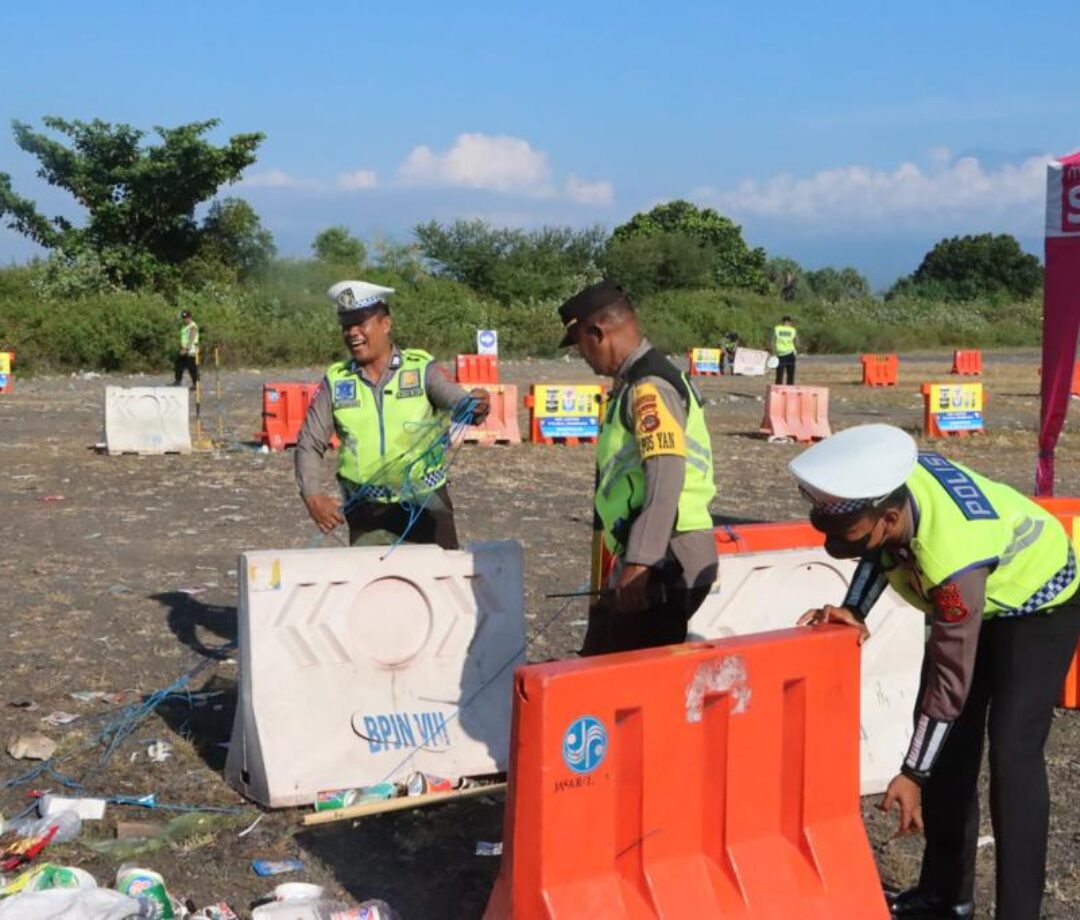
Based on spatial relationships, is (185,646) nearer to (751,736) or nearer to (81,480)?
(751,736)

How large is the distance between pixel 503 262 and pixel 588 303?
61.3 metres

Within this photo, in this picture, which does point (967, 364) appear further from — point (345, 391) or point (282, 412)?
point (345, 391)

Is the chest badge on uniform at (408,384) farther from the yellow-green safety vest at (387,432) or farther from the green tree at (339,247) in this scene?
the green tree at (339,247)

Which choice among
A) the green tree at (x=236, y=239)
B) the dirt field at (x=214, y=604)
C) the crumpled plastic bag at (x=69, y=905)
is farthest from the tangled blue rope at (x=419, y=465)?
the green tree at (x=236, y=239)

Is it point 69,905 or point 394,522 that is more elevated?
point 394,522

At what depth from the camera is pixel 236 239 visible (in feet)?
168

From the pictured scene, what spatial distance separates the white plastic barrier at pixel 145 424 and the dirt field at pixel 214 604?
515 millimetres

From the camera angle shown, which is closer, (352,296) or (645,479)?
(645,479)

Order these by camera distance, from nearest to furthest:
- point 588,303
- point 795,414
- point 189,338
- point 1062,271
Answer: point 588,303, point 1062,271, point 795,414, point 189,338

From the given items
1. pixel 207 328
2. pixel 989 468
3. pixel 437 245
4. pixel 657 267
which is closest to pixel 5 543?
pixel 989 468

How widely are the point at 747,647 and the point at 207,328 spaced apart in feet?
133

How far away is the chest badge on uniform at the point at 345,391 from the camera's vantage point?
6176mm

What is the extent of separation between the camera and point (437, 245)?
223ft

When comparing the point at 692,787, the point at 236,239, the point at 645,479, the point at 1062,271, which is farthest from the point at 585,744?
the point at 236,239
